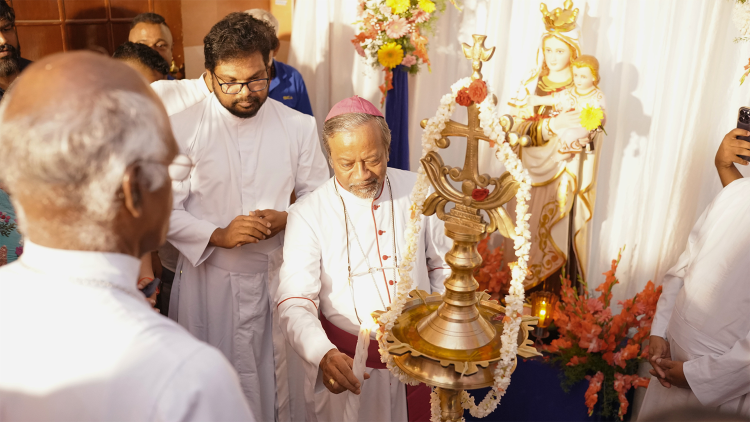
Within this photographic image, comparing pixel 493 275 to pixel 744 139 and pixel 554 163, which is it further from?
pixel 744 139

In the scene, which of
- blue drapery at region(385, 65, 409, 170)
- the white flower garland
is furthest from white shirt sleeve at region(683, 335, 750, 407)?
blue drapery at region(385, 65, 409, 170)

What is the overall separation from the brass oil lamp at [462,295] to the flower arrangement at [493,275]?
237 cm

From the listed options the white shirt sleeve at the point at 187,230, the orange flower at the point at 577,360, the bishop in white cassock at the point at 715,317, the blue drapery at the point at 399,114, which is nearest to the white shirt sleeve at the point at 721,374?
the bishop in white cassock at the point at 715,317

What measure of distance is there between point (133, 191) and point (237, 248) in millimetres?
2313

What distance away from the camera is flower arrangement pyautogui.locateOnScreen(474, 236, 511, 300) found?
13.7 ft

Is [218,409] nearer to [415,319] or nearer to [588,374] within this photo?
[415,319]

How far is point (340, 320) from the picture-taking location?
2.70 metres

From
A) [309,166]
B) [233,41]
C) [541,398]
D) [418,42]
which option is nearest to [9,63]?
[233,41]

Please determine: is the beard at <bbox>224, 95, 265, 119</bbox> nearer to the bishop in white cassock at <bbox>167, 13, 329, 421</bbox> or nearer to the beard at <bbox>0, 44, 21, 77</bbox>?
the bishop in white cassock at <bbox>167, 13, 329, 421</bbox>

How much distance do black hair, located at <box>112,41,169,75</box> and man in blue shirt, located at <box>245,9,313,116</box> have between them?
2.95ft

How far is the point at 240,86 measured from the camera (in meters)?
3.18

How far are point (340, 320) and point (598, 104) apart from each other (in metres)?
2.16

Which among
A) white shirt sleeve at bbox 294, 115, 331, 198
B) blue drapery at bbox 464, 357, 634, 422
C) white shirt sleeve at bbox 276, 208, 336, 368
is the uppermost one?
white shirt sleeve at bbox 294, 115, 331, 198

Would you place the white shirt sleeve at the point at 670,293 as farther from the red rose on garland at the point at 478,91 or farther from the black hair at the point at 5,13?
the black hair at the point at 5,13
